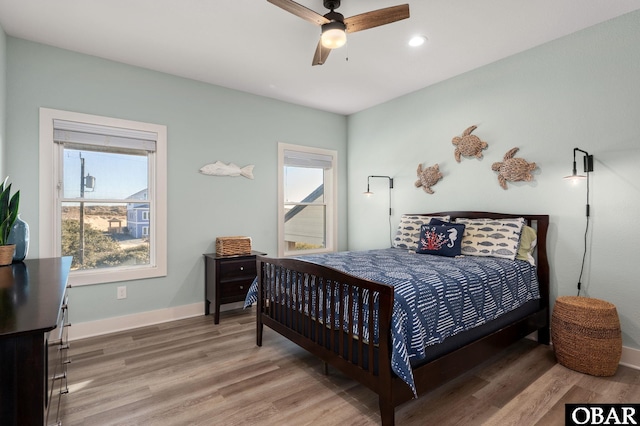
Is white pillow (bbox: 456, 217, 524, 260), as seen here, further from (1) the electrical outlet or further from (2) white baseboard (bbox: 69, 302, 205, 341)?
(1) the electrical outlet

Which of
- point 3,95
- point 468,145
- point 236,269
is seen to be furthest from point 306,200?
point 3,95

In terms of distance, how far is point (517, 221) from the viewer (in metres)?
2.88

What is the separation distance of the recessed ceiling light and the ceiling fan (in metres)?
0.77

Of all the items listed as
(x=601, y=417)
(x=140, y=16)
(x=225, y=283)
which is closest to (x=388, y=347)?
(x=601, y=417)

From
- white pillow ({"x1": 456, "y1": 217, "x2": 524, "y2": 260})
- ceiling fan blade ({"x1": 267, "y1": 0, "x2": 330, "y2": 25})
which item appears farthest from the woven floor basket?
ceiling fan blade ({"x1": 267, "y1": 0, "x2": 330, "y2": 25})

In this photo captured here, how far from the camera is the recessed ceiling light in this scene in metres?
2.70

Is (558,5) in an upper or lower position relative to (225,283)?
upper

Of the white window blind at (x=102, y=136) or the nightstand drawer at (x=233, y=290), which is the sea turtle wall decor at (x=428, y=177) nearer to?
the nightstand drawer at (x=233, y=290)

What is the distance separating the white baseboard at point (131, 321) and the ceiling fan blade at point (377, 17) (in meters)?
3.14

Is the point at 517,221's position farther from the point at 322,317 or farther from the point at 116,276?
the point at 116,276

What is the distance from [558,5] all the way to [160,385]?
3.85 metres

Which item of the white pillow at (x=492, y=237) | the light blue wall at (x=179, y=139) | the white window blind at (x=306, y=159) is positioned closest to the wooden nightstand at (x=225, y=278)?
the light blue wall at (x=179, y=139)

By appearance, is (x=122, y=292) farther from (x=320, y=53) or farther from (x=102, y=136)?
(x=320, y=53)

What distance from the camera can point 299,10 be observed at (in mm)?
1940
